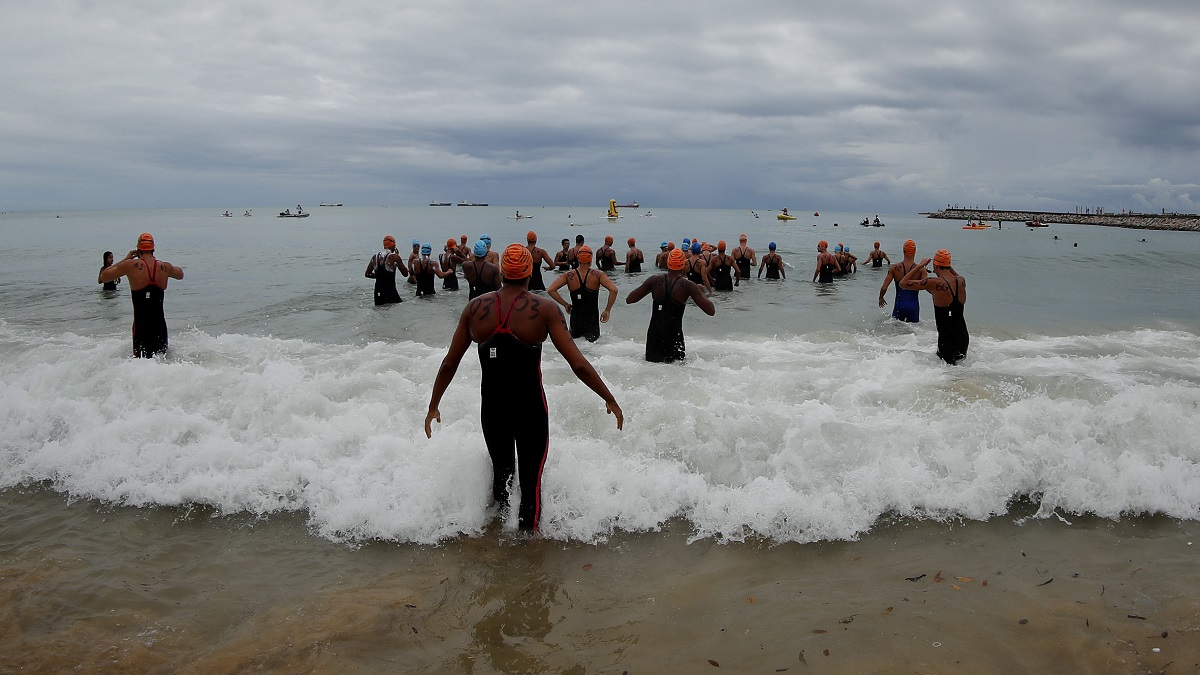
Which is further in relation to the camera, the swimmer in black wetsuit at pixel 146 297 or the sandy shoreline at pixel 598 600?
the swimmer in black wetsuit at pixel 146 297

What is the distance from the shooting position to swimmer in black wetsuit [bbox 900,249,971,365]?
8.64 m

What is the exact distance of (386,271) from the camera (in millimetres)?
15586

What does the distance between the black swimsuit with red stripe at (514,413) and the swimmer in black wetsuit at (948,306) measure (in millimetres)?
6153

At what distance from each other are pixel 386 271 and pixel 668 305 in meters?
9.04

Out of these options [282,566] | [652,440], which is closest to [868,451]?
[652,440]

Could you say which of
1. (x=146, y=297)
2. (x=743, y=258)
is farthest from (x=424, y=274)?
(x=743, y=258)

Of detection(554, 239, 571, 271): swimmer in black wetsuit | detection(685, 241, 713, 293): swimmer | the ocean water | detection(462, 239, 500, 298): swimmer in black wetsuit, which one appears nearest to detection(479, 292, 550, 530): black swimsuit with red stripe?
the ocean water

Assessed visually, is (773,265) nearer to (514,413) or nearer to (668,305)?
(668,305)

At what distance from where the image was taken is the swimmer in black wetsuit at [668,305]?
Result: 8445mm

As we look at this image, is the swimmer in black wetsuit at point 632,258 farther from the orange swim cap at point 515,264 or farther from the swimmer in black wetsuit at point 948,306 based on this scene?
the orange swim cap at point 515,264

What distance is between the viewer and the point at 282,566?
4.48 m

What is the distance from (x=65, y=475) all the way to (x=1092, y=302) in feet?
70.7

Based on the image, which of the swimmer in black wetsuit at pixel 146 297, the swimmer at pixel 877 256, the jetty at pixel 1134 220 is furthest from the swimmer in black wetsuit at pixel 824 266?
the jetty at pixel 1134 220

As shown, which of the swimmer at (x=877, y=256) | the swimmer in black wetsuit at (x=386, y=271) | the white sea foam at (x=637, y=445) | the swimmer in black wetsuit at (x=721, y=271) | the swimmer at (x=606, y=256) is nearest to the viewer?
the white sea foam at (x=637, y=445)
